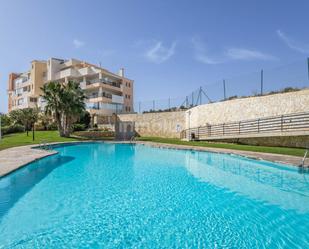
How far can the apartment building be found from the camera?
41.2 m

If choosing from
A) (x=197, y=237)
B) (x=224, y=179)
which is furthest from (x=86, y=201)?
(x=224, y=179)

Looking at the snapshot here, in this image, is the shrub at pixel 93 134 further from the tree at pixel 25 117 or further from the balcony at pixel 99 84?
the balcony at pixel 99 84

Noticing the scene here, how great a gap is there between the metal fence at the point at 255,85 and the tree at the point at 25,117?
2201cm

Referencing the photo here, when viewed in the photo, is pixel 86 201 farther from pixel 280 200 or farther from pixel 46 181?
pixel 280 200

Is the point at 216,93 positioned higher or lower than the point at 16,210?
higher

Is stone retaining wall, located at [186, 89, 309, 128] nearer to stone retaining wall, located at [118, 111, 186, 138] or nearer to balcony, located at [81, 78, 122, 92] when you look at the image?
stone retaining wall, located at [118, 111, 186, 138]

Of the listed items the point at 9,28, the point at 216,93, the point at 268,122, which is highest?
the point at 9,28

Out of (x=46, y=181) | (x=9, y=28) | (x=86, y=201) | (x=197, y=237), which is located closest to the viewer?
(x=197, y=237)

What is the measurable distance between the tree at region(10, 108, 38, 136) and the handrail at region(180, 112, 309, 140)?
75.0ft

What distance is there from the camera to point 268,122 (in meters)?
18.6

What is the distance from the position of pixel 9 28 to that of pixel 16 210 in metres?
15.5

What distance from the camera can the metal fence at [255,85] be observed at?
18716 millimetres

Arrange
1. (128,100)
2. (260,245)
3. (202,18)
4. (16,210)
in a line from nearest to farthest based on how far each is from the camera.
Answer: (260,245), (16,210), (202,18), (128,100)

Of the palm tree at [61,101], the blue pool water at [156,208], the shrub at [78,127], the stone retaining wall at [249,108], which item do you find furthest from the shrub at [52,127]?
the blue pool water at [156,208]
